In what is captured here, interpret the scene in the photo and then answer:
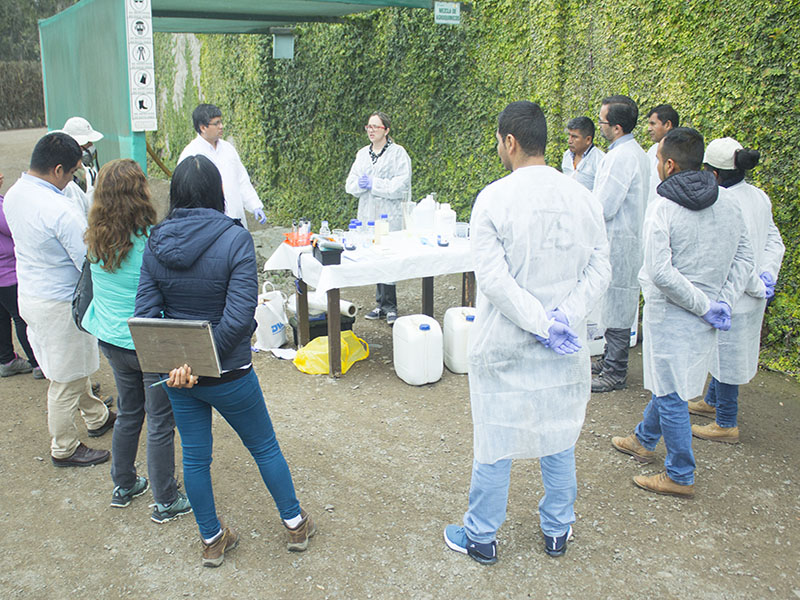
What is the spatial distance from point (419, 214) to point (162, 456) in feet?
10.2

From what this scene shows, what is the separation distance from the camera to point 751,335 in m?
3.73

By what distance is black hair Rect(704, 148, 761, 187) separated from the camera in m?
3.44

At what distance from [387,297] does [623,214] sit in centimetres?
245

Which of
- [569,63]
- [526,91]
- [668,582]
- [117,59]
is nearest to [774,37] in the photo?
[569,63]

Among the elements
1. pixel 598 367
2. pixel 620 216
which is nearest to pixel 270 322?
pixel 598 367

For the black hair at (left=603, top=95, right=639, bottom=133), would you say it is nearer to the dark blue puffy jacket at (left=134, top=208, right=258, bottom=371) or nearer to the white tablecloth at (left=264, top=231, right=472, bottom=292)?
the white tablecloth at (left=264, top=231, right=472, bottom=292)

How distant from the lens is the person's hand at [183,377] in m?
2.48

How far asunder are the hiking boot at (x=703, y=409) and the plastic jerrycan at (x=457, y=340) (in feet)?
5.22

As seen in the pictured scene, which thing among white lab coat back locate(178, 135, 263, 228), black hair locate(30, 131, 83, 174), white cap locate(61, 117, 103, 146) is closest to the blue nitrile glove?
black hair locate(30, 131, 83, 174)

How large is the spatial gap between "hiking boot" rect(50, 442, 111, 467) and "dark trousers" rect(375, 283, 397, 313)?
3.06 meters

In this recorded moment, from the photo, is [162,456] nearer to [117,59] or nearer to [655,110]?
[117,59]

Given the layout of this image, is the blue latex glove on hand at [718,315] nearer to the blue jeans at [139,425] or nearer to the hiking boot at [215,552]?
the hiking boot at [215,552]

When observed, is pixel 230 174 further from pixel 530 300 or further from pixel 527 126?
pixel 530 300

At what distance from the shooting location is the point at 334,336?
16.3 feet
